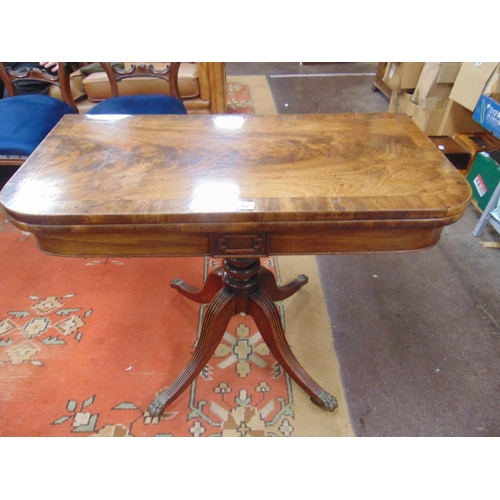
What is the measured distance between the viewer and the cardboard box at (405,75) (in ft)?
7.50

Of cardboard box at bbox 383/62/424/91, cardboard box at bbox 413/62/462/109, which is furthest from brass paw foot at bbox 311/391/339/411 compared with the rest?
cardboard box at bbox 383/62/424/91

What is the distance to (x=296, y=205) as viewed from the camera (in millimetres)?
644

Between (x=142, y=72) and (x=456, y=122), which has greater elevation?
(x=142, y=72)

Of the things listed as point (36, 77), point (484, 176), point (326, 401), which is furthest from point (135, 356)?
point (484, 176)

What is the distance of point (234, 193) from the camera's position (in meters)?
0.68

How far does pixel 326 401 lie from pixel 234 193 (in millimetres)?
671

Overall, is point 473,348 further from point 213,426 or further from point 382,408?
point 213,426

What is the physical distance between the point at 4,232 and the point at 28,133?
50 cm

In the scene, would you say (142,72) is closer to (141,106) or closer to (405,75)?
(141,106)

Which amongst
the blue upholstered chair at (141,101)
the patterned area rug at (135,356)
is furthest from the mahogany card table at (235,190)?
the blue upholstered chair at (141,101)

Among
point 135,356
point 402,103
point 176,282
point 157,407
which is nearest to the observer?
point 157,407

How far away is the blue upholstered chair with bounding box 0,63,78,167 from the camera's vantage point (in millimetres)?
1418

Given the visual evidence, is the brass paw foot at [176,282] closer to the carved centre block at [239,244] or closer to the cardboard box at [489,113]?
the carved centre block at [239,244]

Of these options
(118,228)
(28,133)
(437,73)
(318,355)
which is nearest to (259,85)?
(437,73)
